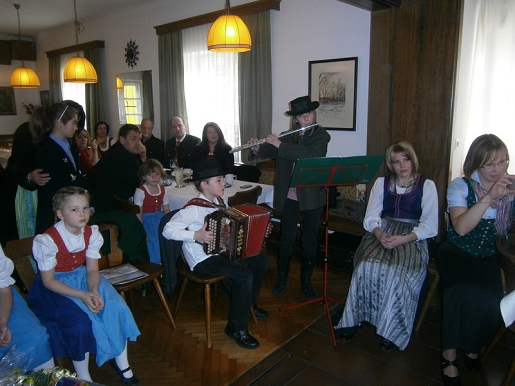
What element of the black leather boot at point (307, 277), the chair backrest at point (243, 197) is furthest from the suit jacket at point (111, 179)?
the black leather boot at point (307, 277)

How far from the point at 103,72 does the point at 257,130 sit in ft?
12.0

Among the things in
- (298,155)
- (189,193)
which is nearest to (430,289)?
(298,155)

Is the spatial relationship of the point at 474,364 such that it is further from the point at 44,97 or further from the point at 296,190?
the point at 44,97

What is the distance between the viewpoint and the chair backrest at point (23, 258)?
6.53ft

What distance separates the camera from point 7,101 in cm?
852

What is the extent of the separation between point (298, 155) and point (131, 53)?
181 inches

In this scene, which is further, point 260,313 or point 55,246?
point 260,313

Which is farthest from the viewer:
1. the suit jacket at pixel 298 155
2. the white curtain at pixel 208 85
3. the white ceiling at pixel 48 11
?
the white ceiling at pixel 48 11

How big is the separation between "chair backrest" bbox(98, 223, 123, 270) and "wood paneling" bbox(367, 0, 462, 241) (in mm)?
1951

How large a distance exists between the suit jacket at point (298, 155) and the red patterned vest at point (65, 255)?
1232 millimetres

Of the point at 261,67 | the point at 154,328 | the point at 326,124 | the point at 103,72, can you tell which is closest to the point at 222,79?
the point at 261,67

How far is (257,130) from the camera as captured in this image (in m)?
4.60

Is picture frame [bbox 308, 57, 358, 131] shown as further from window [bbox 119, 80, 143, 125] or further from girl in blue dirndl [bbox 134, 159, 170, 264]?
window [bbox 119, 80, 143, 125]

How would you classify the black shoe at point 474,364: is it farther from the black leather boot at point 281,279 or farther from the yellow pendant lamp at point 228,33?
the yellow pendant lamp at point 228,33
